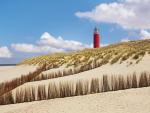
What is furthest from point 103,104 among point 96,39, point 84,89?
point 96,39

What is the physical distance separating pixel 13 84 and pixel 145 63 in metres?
5.21

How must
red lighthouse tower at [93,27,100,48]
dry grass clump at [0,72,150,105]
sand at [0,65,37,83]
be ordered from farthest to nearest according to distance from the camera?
1. red lighthouse tower at [93,27,100,48]
2. sand at [0,65,37,83]
3. dry grass clump at [0,72,150,105]

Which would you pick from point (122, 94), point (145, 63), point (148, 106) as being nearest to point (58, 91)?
point (122, 94)

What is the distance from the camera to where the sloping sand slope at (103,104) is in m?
9.33

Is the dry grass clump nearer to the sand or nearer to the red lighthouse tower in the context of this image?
the sand

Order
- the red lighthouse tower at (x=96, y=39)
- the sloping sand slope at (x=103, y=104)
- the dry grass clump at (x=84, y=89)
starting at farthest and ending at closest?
the red lighthouse tower at (x=96, y=39), the dry grass clump at (x=84, y=89), the sloping sand slope at (x=103, y=104)

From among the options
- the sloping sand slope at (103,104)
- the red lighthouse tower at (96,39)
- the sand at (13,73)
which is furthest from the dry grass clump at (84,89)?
the red lighthouse tower at (96,39)

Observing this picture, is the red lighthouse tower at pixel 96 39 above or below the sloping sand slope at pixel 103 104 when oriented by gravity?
above

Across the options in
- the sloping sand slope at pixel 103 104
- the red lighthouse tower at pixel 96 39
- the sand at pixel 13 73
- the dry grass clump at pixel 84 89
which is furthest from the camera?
the red lighthouse tower at pixel 96 39

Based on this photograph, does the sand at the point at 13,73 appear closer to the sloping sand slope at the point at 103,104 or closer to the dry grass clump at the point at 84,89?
the dry grass clump at the point at 84,89

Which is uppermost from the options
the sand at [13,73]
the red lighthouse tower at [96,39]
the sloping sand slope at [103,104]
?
the red lighthouse tower at [96,39]

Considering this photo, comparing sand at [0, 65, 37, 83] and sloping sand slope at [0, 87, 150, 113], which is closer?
sloping sand slope at [0, 87, 150, 113]

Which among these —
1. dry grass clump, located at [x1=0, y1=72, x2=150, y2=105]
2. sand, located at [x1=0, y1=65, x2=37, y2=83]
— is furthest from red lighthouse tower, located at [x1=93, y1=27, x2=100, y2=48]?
dry grass clump, located at [x1=0, y1=72, x2=150, y2=105]

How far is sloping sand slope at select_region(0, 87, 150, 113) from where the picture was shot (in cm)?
933
